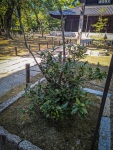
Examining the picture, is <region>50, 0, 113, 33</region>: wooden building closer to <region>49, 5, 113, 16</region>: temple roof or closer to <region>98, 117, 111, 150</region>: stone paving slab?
<region>49, 5, 113, 16</region>: temple roof

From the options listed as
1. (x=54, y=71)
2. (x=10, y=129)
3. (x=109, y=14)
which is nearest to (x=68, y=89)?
(x=54, y=71)

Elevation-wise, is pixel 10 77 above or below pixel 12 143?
above

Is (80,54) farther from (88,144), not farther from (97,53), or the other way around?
(97,53)

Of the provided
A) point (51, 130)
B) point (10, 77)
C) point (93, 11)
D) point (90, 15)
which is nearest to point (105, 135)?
point (51, 130)

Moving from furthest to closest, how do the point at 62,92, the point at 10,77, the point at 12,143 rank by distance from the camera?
1. the point at 10,77
2. the point at 62,92
3. the point at 12,143

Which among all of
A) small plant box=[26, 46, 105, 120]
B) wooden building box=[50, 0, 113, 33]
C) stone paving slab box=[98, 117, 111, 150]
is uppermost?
wooden building box=[50, 0, 113, 33]

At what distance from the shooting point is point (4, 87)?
460 cm

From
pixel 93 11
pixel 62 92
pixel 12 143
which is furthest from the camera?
pixel 93 11

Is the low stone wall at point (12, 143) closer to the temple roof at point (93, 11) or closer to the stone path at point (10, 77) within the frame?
the stone path at point (10, 77)

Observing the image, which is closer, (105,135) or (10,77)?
(105,135)

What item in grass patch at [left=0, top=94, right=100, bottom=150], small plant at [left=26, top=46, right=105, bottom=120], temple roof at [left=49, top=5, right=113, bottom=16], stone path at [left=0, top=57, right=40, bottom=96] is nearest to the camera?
small plant at [left=26, top=46, right=105, bottom=120]

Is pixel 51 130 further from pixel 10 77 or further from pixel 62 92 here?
pixel 10 77

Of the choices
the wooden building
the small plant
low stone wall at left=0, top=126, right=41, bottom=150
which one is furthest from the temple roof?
low stone wall at left=0, top=126, right=41, bottom=150

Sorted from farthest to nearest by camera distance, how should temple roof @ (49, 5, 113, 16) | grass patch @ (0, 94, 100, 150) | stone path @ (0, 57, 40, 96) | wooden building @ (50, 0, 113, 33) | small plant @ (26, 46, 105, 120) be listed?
wooden building @ (50, 0, 113, 33), temple roof @ (49, 5, 113, 16), stone path @ (0, 57, 40, 96), grass patch @ (0, 94, 100, 150), small plant @ (26, 46, 105, 120)
